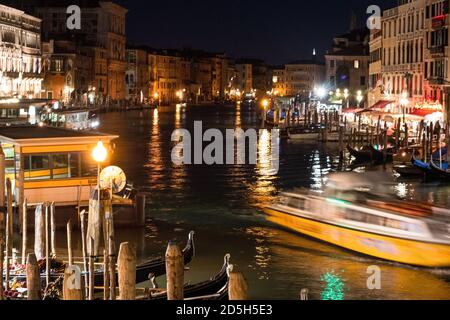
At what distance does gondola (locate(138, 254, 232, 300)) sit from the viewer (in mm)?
9664

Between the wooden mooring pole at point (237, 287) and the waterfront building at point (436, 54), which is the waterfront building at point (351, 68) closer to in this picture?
the waterfront building at point (436, 54)

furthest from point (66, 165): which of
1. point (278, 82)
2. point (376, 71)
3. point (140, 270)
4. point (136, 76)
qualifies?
point (278, 82)

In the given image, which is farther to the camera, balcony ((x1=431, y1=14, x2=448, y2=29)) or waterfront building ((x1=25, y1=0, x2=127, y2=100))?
waterfront building ((x1=25, y1=0, x2=127, y2=100))

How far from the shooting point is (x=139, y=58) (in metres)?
103

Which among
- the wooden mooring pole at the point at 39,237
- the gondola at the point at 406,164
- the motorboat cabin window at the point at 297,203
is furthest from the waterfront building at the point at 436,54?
the wooden mooring pole at the point at 39,237

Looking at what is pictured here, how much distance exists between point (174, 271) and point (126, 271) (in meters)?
0.46

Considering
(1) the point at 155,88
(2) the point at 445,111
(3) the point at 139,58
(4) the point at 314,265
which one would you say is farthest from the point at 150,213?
(1) the point at 155,88

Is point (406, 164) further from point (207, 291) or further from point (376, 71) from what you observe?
point (376, 71)

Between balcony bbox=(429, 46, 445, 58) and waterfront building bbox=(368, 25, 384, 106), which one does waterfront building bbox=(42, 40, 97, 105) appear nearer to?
waterfront building bbox=(368, 25, 384, 106)

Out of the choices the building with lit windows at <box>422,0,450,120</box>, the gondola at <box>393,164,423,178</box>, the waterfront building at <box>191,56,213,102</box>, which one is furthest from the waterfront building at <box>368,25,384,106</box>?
the waterfront building at <box>191,56,213,102</box>

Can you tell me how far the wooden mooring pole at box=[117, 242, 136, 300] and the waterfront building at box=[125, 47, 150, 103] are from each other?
8706 centimetres

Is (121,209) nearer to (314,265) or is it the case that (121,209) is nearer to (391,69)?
(314,265)

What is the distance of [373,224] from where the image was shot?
46.2ft

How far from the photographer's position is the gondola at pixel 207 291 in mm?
9664
